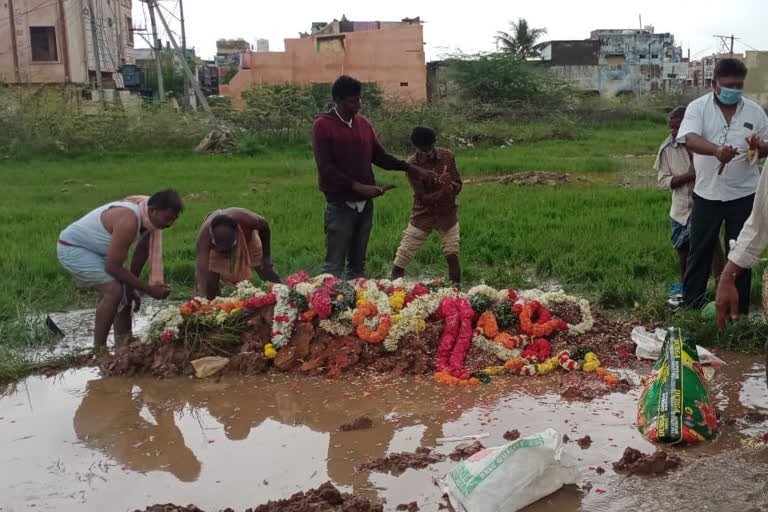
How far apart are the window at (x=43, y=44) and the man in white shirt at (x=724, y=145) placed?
28351mm

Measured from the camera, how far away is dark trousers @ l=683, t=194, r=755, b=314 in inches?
205

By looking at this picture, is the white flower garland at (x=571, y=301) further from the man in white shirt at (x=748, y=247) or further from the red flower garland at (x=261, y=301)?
the red flower garland at (x=261, y=301)

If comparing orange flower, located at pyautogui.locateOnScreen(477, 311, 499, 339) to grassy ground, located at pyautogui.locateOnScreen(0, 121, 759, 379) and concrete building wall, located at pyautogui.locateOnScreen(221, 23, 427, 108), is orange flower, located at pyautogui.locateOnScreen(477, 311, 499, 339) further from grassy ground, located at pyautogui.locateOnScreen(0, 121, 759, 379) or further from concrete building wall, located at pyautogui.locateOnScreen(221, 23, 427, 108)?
concrete building wall, located at pyautogui.locateOnScreen(221, 23, 427, 108)

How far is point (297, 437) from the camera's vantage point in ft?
13.2

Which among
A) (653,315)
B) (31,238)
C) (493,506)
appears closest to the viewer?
(493,506)

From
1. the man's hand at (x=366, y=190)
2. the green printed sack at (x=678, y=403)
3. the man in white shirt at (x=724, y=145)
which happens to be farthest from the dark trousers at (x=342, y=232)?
the green printed sack at (x=678, y=403)

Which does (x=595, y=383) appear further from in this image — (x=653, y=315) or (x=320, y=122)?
(x=320, y=122)

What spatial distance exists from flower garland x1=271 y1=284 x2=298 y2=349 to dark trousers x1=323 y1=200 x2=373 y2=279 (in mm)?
831

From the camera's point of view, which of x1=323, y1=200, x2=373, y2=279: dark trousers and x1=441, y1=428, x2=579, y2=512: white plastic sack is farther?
x1=323, y1=200, x2=373, y2=279: dark trousers

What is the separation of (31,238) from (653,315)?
24.5 feet

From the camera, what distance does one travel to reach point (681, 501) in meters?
3.01

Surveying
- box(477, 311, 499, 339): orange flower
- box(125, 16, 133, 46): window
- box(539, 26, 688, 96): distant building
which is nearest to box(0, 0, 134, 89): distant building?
box(125, 16, 133, 46): window

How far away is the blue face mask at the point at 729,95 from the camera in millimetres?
4998

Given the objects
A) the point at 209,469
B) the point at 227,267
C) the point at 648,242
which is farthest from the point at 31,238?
the point at 648,242
